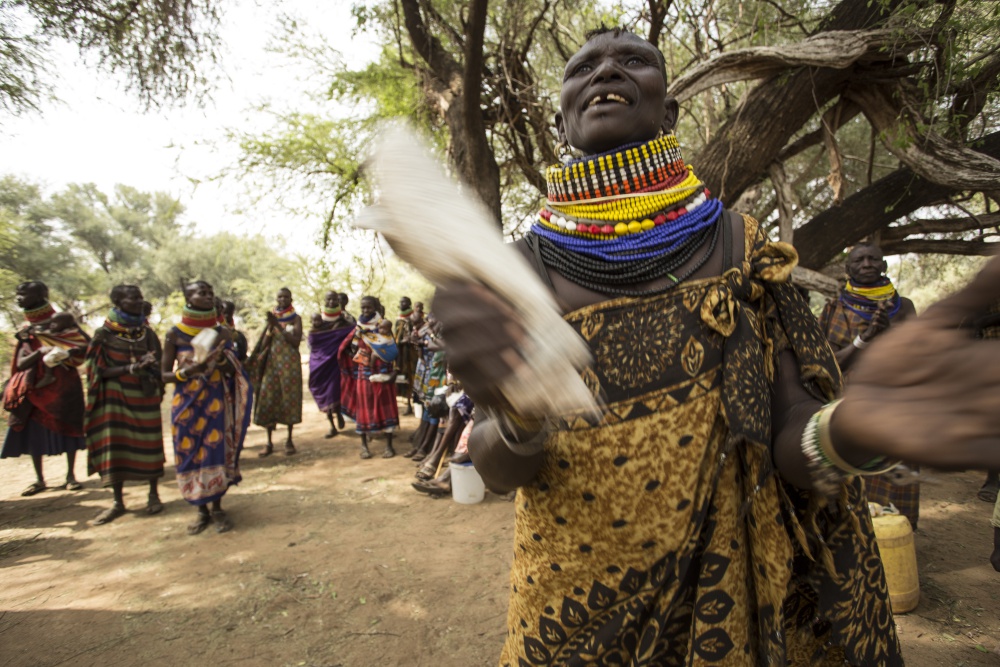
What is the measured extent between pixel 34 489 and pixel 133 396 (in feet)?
7.83

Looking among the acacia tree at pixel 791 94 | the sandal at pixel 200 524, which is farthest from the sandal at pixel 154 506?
the acacia tree at pixel 791 94

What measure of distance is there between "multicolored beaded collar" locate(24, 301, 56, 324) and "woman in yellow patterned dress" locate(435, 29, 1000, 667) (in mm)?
6576

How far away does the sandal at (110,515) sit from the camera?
533 cm

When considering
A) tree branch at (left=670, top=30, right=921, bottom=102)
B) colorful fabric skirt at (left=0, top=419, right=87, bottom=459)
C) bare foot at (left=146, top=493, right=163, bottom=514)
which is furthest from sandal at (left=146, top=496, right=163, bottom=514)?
tree branch at (left=670, top=30, right=921, bottom=102)

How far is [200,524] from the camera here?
16.4 feet

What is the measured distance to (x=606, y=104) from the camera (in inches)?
Result: 49.0

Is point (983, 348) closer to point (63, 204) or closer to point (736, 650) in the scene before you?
point (736, 650)

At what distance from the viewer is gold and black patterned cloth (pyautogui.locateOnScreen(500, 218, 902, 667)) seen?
1096 mm

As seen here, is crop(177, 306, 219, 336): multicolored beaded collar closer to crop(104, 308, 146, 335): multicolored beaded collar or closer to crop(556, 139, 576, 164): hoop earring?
crop(104, 308, 146, 335): multicolored beaded collar

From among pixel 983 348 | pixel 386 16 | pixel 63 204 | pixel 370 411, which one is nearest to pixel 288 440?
pixel 370 411

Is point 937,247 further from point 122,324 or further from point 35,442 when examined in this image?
point 35,442

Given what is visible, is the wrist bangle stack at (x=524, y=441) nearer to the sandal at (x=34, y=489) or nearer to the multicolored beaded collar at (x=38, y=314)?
the multicolored beaded collar at (x=38, y=314)

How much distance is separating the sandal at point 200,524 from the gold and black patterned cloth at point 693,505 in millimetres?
4856

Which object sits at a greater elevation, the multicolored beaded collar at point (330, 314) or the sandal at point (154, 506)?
the multicolored beaded collar at point (330, 314)
